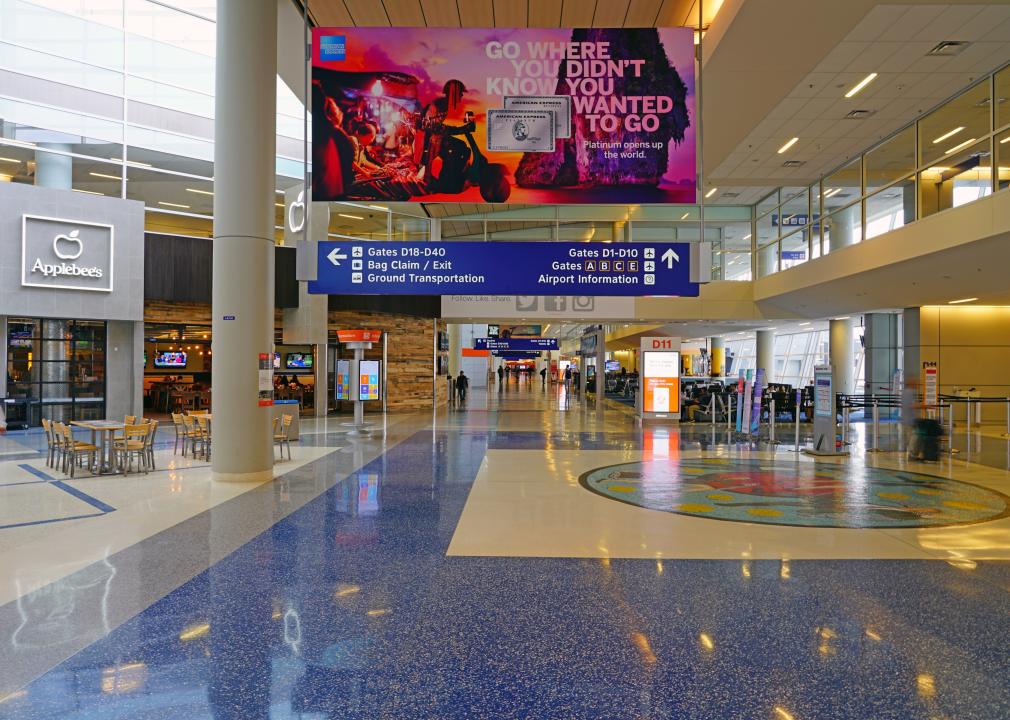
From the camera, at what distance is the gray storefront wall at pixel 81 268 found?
15.4 m

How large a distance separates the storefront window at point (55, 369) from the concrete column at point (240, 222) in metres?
10.1

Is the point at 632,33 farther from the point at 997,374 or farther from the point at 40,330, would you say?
the point at 997,374

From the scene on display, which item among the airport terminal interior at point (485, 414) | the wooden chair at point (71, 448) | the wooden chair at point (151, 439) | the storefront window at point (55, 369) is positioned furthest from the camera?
the storefront window at point (55, 369)

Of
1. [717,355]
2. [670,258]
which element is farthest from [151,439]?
[717,355]

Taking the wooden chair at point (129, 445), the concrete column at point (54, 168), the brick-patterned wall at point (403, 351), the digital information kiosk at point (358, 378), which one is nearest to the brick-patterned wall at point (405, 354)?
the brick-patterned wall at point (403, 351)

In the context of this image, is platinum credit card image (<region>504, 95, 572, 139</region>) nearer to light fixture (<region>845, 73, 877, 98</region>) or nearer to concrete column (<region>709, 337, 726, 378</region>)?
light fixture (<region>845, 73, 877, 98</region>)

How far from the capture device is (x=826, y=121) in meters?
13.8

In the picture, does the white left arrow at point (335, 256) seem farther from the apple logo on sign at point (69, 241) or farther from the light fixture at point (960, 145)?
the light fixture at point (960, 145)

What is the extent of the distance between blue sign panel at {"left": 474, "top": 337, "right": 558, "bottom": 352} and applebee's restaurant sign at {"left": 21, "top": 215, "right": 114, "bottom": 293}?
23.5 metres

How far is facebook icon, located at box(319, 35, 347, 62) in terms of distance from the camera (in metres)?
7.41

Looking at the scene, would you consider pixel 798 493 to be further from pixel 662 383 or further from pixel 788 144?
pixel 662 383

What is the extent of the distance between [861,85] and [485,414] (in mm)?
14571

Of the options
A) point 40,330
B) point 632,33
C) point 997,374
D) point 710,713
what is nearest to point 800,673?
point 710,713

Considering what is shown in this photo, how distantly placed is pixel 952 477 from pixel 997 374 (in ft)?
39.4
